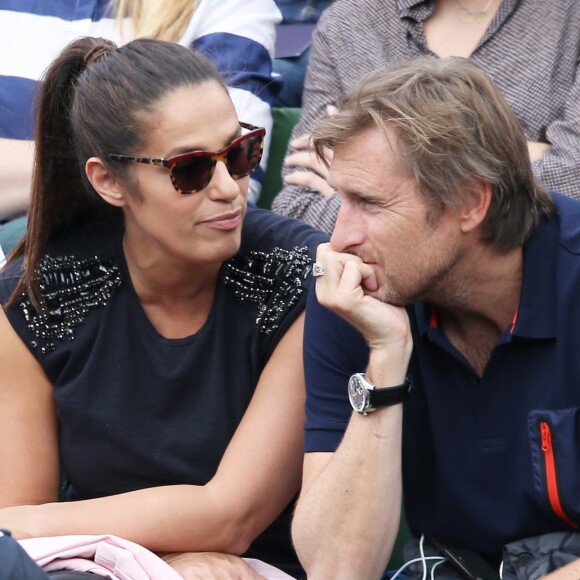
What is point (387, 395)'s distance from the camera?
2322mm

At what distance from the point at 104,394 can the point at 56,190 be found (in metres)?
0.52

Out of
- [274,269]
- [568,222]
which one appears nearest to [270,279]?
[274,269]

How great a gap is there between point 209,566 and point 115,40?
1.76 m

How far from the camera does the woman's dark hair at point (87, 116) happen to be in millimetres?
2631

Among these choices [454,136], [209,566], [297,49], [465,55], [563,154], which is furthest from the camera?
[297,49]

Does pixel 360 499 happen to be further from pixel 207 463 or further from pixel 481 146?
pixel 481 146

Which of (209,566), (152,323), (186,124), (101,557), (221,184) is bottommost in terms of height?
(209,566)

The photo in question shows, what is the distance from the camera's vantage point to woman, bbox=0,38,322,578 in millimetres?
2582

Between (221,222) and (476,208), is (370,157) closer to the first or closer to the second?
(476,208)

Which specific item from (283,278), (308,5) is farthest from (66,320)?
(308,5)

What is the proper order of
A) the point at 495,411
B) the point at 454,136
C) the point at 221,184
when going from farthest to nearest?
the point at 221,184 < the point at 495,411 < the point at 454,136

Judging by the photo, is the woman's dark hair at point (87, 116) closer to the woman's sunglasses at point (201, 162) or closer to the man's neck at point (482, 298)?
the woman's sunglasses at point (201, 162)

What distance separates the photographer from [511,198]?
2311mm

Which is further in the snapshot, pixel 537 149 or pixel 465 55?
pixel 465 55
